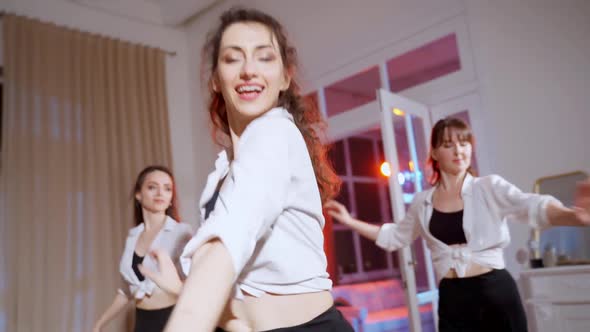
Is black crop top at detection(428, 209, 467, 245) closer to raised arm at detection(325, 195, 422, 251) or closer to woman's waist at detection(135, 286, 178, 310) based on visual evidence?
raised arm at detection(325, 195, 422, 251)

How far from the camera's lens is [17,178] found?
154 inches

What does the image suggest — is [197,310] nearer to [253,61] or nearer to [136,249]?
[253,61]

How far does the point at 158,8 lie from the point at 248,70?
5217 millimetres

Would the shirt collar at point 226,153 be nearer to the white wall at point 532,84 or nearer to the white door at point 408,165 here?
the white door at point 408,165

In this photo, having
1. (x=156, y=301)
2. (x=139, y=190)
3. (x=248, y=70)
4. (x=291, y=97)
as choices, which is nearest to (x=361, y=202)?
(x=139, y=190)

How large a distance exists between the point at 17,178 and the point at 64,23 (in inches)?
64.2

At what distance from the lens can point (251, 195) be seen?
21.7 inches

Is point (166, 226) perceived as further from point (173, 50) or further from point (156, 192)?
point (173, 50)

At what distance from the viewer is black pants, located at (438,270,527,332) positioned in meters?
2.17

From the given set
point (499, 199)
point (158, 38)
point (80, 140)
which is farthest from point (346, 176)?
point (499, 199)

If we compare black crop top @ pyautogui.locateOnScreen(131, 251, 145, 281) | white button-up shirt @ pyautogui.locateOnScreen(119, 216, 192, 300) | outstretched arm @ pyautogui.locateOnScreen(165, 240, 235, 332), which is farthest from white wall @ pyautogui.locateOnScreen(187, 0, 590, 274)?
outstretched arm @ pyautogui.locateOnScreen(165, 240, 235, 332)

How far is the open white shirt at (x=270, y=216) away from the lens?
0.53 meters

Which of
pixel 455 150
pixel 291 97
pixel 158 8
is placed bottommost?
pixel 291 97

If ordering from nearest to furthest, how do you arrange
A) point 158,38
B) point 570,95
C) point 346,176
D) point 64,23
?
point 570,95 → point 64,23 → point 158,38 → point 346,176
